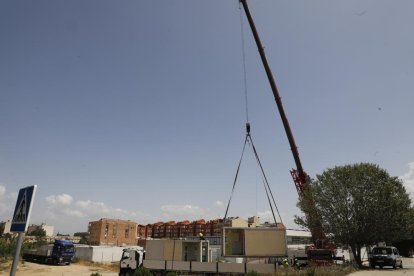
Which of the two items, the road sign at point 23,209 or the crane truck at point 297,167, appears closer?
the road sign at point 23,209

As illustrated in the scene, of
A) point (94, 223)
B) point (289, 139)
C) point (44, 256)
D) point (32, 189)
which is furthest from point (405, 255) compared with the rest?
point (94, 223)

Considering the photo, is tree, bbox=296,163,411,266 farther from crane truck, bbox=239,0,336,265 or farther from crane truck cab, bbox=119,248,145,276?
crane truck cab, bbox=119,248,145,276

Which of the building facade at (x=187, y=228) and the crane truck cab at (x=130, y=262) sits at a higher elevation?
the building facade at (x=187, y=228)

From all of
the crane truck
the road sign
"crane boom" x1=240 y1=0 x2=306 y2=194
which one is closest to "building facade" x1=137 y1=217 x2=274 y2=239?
the crane truck

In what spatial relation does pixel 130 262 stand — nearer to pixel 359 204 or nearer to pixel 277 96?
pixel 277 96

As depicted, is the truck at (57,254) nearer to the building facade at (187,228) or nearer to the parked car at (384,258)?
the parked car at (384,258)

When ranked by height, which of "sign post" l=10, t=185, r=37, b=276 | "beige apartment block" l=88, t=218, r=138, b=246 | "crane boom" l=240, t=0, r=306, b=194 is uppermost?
"crane boom" l=240, t=0, r=306, b=194

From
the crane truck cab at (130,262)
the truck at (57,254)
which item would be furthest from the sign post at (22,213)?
the truck at (57,254)

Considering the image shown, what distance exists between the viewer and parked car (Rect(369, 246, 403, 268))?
30.5 m

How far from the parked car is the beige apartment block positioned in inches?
3520

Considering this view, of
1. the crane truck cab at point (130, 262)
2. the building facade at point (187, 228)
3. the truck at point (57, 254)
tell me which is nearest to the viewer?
the crane truck cab at point (130, 262)

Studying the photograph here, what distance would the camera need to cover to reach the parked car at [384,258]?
30.5m

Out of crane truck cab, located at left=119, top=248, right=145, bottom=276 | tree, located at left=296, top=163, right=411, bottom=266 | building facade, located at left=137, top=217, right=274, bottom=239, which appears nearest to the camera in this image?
crane truck cab, located at left=119, top=248, right=145, bottom=276

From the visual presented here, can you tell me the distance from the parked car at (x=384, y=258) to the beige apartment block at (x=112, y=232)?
3520 inches
